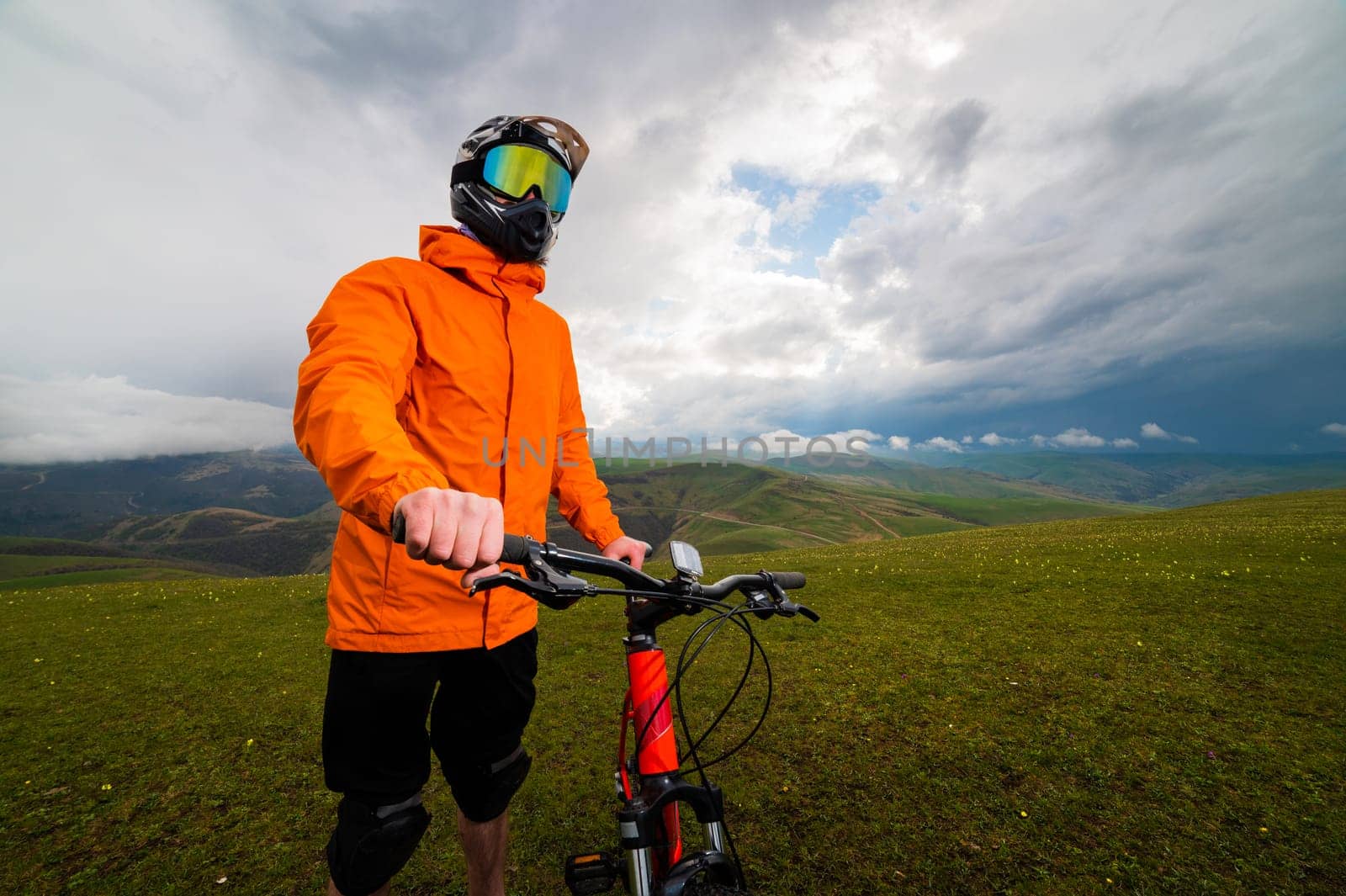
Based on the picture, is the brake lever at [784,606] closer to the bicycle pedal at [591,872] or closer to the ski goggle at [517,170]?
the bicycle pedal at [591,872]

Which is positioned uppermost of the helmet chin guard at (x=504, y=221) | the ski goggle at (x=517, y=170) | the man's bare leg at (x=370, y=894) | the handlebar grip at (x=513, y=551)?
the ski goggle at (x=517, y=170)

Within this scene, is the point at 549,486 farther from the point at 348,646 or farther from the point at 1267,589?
the point at 1267,589

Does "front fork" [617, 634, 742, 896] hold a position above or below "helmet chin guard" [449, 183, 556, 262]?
below

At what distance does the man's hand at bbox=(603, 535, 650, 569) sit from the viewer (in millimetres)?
3045

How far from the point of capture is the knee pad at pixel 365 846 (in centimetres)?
245

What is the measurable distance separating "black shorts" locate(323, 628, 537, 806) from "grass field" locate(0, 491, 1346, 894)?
55.0 inches

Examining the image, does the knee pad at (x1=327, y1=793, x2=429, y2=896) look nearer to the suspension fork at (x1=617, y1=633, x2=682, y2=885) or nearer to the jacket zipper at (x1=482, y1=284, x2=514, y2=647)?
the jacket zipper at (x1=482, y1=284, x2=514, y2=647)

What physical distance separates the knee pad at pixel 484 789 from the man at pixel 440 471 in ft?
0.04

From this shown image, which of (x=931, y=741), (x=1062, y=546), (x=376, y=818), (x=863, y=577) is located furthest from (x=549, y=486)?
(x=1062, y=546)

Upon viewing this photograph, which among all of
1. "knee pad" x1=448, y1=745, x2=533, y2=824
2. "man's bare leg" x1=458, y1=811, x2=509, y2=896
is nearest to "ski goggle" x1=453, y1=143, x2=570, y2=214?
"knee pad" x1=448, y1=745, x2=533, y2=824

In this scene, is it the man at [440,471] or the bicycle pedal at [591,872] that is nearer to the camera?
the man at [440,471]

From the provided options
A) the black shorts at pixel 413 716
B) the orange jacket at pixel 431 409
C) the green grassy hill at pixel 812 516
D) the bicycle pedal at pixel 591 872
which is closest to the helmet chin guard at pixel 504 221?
the orange jacket at pixel 431 409

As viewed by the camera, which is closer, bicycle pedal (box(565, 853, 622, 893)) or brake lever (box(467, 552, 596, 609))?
brake lever (box(467, 552, 596, 609))

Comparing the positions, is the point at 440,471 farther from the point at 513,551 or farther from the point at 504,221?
the point at 504,221
